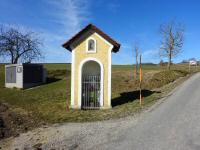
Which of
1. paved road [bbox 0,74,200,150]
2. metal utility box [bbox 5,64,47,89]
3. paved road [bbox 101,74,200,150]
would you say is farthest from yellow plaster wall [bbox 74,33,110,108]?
metal utility box [bbox 5,64,47,89]

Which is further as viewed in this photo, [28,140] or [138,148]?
[28,140]

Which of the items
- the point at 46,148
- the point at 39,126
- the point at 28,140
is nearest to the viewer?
the point at 46,148

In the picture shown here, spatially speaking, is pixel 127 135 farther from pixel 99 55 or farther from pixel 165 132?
pixel 99 55

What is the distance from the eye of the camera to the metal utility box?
104 ft

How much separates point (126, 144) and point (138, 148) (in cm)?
52

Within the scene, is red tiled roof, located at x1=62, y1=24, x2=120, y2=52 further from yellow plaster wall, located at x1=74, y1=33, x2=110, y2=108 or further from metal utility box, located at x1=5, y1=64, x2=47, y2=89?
metal utility box, located at x1=5, y1=64, x2=47, y2=89

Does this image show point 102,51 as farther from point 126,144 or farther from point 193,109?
point 126,144

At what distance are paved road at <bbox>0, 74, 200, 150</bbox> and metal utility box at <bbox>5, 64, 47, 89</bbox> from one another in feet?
71.7

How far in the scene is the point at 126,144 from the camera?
803cm

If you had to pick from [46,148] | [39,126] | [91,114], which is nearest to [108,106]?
[91,114]

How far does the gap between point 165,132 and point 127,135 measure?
1.31 metres

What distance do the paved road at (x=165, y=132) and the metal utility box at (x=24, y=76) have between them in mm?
21481

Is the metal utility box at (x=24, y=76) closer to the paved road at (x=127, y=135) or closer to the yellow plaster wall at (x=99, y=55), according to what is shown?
the yellow plaster wall at (x=99, y=55)

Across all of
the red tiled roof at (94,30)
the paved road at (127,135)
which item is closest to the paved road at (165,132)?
the paved road at (127,135)
